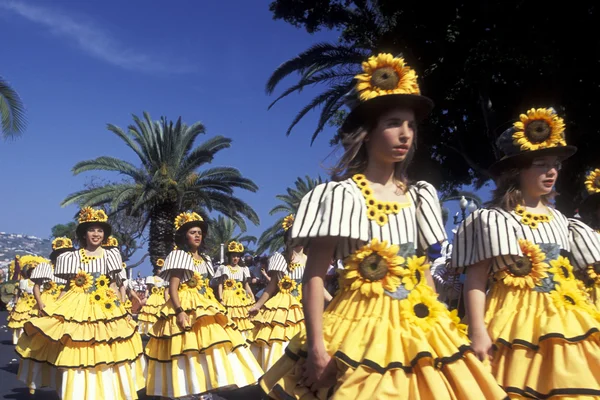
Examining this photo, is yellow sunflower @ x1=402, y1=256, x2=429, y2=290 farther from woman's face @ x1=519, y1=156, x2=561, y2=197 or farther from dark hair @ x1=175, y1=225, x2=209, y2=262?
dark hair @ x1=175, y1=225, x2=209, y2=262

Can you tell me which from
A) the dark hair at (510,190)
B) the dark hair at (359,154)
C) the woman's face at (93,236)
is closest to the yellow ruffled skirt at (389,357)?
the dark hair at (359,154)

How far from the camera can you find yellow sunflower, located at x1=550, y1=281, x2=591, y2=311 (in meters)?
4.06

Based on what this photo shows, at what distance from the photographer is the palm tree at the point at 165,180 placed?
24.8m

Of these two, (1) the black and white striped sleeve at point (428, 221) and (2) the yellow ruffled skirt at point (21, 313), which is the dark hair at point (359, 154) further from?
(2) the yellow ruffled skirt at point (21, 313)

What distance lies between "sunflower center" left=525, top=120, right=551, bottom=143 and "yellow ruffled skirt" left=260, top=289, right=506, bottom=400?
1.99m

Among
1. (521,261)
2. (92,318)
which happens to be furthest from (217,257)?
(521,261)

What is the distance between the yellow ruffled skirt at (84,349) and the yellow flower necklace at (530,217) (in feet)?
19.2

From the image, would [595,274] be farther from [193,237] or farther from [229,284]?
[229,284]

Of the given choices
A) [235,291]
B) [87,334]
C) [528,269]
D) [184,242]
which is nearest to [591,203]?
[528,269]

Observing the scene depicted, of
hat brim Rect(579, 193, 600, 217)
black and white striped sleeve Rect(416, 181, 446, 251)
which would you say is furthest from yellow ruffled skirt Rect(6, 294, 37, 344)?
black and white striped sleeve Rect(416, 181, 446, 251)

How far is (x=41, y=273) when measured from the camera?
1341 cm

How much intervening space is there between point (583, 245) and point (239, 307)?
34.1 ft

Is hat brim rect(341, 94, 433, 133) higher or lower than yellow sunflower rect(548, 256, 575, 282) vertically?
higher

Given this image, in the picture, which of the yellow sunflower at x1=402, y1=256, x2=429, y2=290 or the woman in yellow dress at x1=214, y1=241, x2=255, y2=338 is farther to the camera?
the woman in yellow dress at x1=214, y1=241, x2=255, y2=338
